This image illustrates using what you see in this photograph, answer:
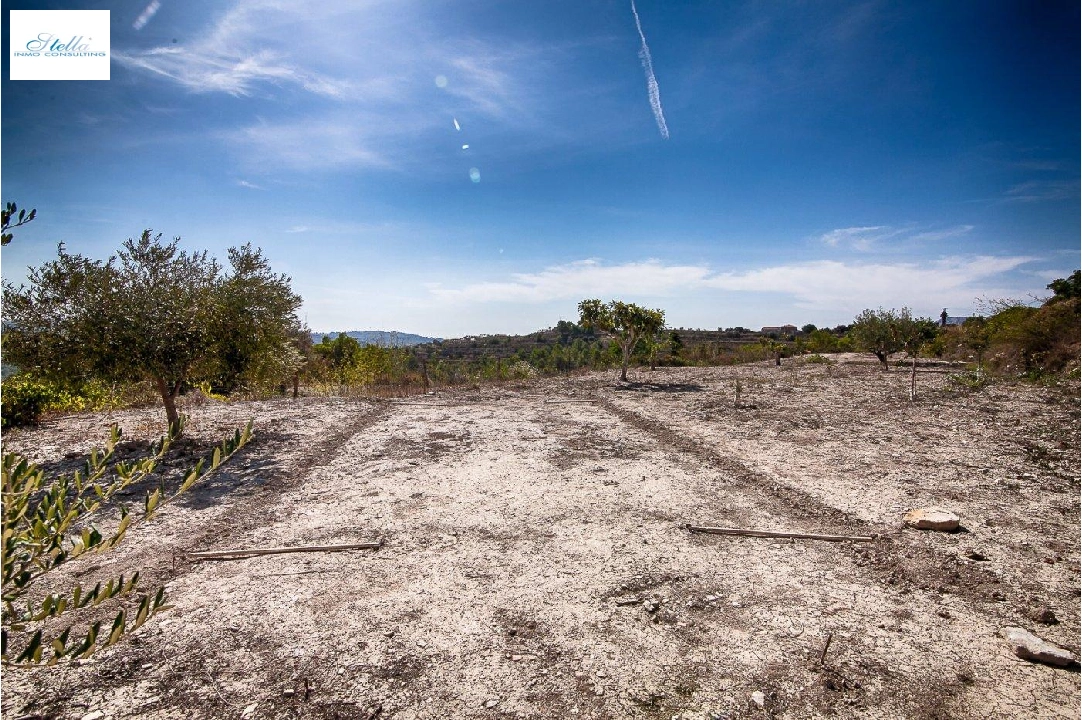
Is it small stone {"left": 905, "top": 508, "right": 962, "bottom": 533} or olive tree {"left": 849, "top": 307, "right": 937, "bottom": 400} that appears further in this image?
olive tree {"left": 849, "top": 307, "right": 937, "bottom": 400}

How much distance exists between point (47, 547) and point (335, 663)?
2.68 metres

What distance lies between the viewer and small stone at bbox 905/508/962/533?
20.2 ft

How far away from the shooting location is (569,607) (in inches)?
186

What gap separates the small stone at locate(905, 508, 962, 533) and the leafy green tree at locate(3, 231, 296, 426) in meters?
11.3

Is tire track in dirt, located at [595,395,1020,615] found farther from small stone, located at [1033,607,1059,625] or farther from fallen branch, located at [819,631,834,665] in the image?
fallen branch, located at [819,631,834,665]

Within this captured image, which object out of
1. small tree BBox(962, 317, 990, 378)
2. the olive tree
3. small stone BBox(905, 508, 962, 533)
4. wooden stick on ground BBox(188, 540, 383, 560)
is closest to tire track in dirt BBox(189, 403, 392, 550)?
wooden stick on ground BBox(188, 540, 383, 560)

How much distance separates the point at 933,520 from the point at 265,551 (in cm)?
754

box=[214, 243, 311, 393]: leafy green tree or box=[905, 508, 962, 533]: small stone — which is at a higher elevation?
box=[214, 243, 311, 393]: leafy green tree

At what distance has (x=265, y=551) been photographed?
228 inches

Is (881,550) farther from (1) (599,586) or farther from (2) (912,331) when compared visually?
(2) (912,331)

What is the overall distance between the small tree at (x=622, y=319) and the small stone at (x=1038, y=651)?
17460mm

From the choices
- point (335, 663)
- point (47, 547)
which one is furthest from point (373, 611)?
point (47, 547)

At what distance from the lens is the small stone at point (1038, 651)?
383 cm

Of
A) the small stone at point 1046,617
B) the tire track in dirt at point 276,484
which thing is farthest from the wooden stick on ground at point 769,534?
the tire track in dirt at point 276,484
